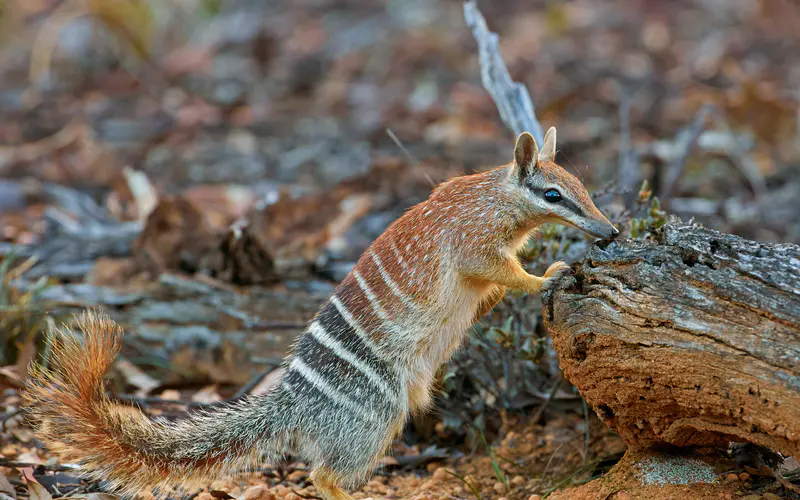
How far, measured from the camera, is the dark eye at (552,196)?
4117 mm

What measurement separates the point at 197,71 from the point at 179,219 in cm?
773

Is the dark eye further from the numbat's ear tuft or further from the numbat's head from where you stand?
the numbat's ear tuft

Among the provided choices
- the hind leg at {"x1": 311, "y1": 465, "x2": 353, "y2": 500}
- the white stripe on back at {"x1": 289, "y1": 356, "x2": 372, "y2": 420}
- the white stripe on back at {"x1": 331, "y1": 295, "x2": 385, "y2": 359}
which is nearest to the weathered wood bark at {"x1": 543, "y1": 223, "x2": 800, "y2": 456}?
the white stripe on back at {"x1": 331, "y1": 295, "x2": 385, "y2": 359}

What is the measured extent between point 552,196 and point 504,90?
1582 millimetres

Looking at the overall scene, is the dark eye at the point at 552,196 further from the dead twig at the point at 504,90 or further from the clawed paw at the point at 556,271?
the dead twig at the point at 504,90

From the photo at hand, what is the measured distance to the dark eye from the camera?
13.5 feet

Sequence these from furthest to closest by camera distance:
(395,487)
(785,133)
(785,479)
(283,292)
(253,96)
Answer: (253,96) → (785,133) → (283,292) → (395,487) → (785,479)

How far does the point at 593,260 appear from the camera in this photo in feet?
12.4

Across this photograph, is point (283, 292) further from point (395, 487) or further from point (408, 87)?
point (408, 87)

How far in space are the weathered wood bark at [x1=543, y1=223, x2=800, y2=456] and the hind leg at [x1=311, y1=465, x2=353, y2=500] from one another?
1358mm

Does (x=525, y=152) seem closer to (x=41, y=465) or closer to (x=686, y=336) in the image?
(x=686, y=336)

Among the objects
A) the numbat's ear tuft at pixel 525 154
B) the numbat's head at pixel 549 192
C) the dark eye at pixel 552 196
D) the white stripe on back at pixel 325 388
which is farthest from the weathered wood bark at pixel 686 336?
the white stripe on back at pixel 325 388

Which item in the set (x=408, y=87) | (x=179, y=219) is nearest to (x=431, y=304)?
(x=179, y=219)

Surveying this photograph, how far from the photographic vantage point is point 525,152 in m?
4.15
